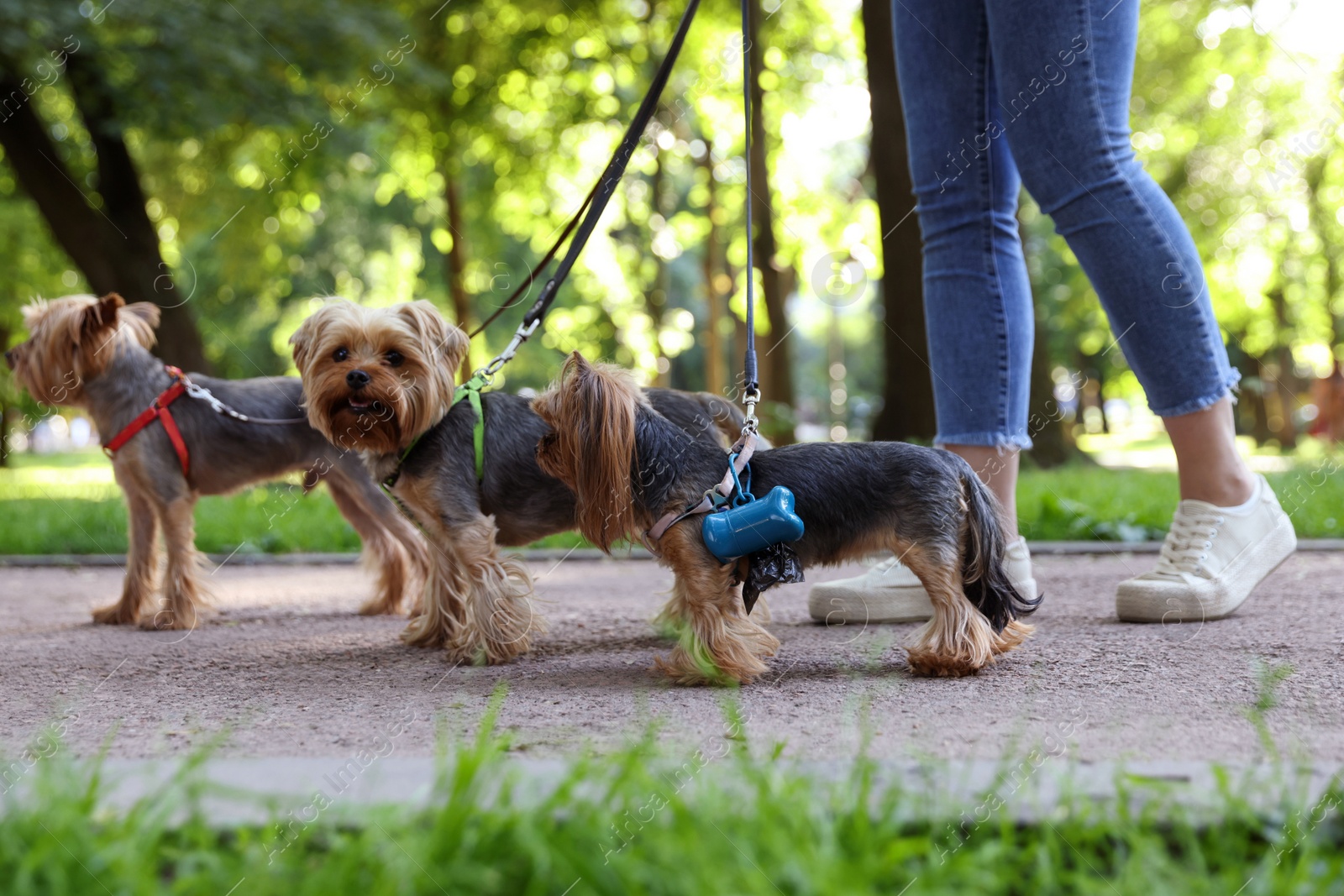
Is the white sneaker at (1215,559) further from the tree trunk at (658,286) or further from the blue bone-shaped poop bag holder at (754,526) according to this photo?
the tree trunk at (658,286)

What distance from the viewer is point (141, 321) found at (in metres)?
5.61

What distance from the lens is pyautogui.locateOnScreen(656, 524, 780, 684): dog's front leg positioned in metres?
3.31

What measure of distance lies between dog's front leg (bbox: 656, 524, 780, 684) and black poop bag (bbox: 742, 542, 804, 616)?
102 mm

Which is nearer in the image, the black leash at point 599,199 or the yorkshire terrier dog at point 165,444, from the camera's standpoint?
the black leash at point 599,199

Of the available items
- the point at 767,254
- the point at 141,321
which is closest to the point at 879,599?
the point at 141,321

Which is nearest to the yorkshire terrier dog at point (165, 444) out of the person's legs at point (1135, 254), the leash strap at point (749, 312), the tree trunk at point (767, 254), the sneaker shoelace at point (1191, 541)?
the leash strap at point (749, 312)

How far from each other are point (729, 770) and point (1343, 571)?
4.46 metres

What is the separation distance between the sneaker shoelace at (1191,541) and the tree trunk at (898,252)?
20.8ft

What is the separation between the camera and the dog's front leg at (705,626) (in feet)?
10.9

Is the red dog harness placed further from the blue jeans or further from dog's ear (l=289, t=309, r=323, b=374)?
the blue jeans

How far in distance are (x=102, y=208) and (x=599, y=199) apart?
39.4ft

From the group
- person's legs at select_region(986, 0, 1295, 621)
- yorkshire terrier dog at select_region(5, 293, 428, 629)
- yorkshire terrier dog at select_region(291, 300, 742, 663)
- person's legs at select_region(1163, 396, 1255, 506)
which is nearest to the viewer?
person's legs at select_region(986, 0, 1295, 621)

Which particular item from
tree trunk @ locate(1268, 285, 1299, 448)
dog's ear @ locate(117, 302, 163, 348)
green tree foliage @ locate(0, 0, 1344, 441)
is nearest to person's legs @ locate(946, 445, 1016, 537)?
dog's ear @ locate(117, 302, 163, 348)

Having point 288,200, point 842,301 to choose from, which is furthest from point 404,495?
point 288,200
